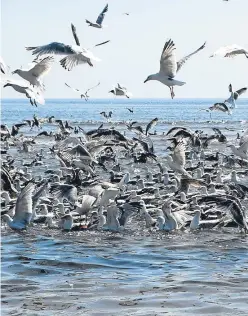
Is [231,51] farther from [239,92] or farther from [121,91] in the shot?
[239,92]

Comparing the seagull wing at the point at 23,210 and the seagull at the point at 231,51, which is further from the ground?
the seagull at the point at 231,51

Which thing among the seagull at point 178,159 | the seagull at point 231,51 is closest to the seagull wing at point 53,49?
the seagull at point 231,51

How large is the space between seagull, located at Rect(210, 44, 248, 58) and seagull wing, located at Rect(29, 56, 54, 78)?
582 centimetres

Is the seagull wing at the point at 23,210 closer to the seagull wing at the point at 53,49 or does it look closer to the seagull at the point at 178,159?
the seagull wing at the point at 53,49

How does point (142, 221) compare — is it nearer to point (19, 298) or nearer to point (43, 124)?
point (19, 298)

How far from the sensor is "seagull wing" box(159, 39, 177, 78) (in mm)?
17172

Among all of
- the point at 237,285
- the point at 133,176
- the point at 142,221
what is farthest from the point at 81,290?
the point at 133,176

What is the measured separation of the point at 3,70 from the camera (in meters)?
10.5

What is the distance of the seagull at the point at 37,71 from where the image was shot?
45.8 ft

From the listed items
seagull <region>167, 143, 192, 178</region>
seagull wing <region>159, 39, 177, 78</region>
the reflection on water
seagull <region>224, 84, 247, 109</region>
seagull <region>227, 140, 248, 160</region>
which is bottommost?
the reflection on water

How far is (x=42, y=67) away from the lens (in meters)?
14.2

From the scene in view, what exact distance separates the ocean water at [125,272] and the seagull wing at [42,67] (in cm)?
280

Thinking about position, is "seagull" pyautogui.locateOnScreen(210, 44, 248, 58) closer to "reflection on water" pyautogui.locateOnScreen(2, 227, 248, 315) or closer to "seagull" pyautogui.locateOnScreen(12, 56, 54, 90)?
"reflection on water" pyautogui.locateOnScreen(2, 227, 248, 315)

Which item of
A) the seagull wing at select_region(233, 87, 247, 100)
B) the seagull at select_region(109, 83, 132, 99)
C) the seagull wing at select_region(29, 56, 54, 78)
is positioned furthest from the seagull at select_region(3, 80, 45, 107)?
the seagull wing at select_region(233, 87, 247, 100)
